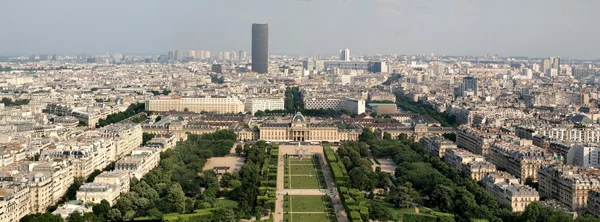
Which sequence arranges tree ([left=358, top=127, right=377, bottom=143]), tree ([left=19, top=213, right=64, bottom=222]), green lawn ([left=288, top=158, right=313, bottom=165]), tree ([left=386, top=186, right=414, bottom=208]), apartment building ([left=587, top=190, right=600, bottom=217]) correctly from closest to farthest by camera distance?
tree ([left=19, top=213, right=64, bottom=222]) < apartment building ([left=587, top=190, right=600, bottom=217]) < tree ([left=386, top=186, right=414, bottom=208]) < green lawn ([left=288, top=158, right=313, bottom=165]) < tree ([left=358, top=127, right=377, bottom=143])

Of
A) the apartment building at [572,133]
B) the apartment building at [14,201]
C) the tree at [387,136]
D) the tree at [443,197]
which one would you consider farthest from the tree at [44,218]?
the apartment building at [572,133]

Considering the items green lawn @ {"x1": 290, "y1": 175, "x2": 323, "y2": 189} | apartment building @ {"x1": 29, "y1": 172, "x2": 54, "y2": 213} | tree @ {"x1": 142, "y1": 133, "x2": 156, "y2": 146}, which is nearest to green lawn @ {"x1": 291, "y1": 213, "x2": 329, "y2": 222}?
green lawn @ {"x1": 290, "y1": 175, "x2": 323, "y2": 189}

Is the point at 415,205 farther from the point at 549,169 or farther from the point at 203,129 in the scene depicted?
the point at 203,129

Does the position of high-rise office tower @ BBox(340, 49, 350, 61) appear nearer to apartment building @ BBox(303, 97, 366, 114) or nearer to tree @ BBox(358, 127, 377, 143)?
apartment building @ BBox(303, 97, 366, 114)

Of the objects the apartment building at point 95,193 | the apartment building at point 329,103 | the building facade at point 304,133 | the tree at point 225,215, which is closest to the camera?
the tree at point 225,215

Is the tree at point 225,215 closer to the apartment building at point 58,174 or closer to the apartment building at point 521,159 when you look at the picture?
the apartment building at point 58,174

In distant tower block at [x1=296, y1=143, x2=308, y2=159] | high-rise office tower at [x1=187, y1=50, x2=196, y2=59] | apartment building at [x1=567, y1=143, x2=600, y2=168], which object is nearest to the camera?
apartment building at [x1=567, y1=143, x2=600, y2=168]
